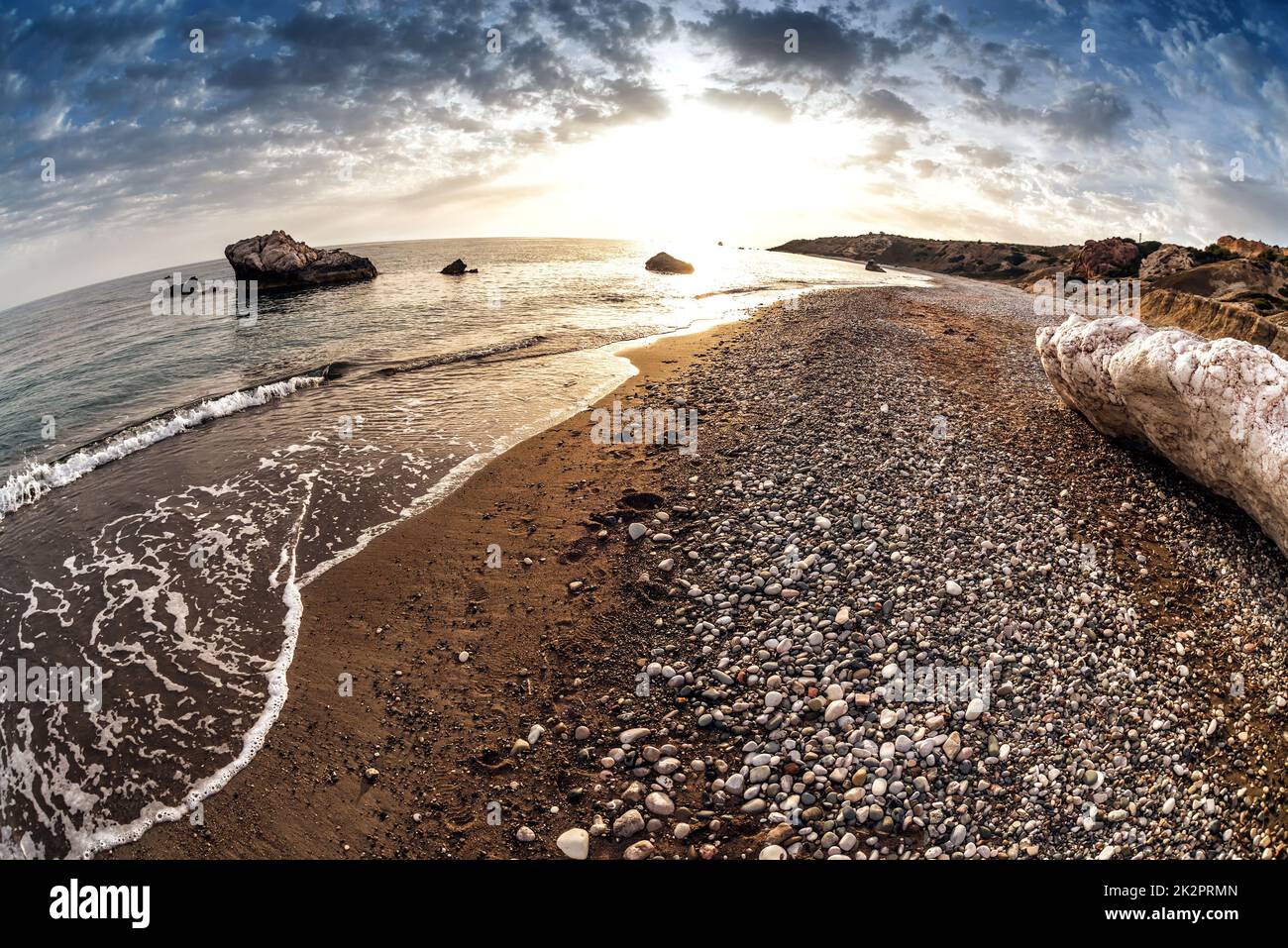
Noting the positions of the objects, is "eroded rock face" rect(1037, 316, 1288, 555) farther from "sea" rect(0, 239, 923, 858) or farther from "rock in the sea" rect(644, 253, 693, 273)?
"rock in the sea" rect(644, 253, 693, 273)

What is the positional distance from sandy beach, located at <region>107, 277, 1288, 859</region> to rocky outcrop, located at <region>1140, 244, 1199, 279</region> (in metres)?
64.8

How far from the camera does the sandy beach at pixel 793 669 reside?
6.06 metres

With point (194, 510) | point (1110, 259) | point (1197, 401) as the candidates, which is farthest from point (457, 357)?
point (1110, 259)

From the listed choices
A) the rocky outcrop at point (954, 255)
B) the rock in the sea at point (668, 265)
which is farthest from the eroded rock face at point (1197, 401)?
the rocky outcrop at point (954, 255)

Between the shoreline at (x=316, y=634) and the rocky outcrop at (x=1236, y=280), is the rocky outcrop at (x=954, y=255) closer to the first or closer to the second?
the rocky outcrop at (x=1236, y=280)

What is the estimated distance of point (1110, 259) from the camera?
2589 inches

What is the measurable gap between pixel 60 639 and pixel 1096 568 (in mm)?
17799

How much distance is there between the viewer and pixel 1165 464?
39.7 ft

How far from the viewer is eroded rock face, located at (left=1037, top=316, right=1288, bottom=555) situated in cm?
894

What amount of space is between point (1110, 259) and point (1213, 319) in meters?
56.4

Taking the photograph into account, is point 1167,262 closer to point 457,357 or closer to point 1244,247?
point 1244,247
